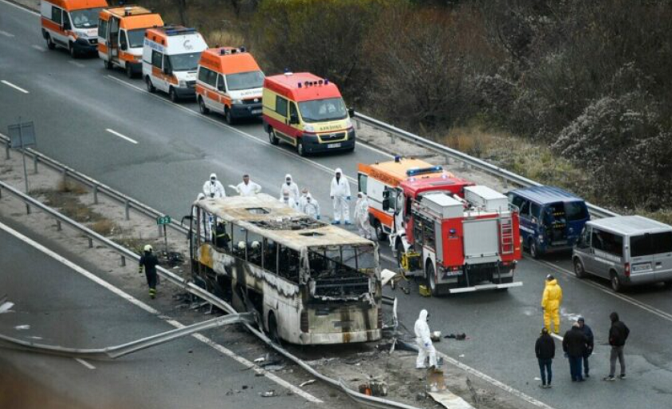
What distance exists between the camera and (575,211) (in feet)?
92.6

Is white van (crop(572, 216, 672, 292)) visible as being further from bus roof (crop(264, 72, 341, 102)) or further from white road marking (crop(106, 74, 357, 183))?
bus roof (crop(264, 72, 341, 102))

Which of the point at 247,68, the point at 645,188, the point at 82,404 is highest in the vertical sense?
the point at 82,404

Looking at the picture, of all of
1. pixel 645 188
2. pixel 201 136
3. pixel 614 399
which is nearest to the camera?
pixel 614 399

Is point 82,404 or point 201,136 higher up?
point 82,404

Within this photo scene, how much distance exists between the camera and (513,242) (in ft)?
84.0

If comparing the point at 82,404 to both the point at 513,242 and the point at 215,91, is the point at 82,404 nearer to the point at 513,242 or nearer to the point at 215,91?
the point at 513,242

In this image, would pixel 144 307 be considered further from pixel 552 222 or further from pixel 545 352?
pixel 552 222

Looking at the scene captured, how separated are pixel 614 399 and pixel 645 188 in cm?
1464

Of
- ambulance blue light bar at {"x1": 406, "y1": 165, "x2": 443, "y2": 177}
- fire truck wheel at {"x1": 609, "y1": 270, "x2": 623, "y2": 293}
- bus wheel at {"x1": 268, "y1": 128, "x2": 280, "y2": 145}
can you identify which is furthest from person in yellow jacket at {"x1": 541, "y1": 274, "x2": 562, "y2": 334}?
bus wheel at {"x1": 268, "y1": 128, "x2": 280, "y2": 145}

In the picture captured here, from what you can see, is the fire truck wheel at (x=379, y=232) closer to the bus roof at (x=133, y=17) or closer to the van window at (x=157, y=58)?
the van window at (x=157, y=58)

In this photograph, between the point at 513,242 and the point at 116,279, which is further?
the point at 116,279

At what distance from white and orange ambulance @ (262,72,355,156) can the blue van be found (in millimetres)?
9491

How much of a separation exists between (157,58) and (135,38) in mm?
3138

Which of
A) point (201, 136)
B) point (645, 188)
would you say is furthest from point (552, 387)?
point (201, 136)
